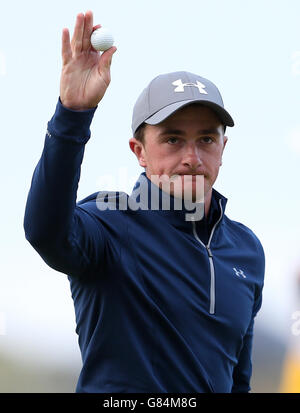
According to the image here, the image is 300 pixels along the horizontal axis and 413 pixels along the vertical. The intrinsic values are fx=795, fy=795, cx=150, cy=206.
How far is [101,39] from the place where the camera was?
→ 95.3 inches

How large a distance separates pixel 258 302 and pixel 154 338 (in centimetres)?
75

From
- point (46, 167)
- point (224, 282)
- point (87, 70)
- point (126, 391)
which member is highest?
point (87, 70)

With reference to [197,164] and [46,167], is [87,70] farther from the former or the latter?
[197,164]

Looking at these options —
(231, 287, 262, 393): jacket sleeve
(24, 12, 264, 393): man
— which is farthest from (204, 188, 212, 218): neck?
(231, 287, 262, 393): jacket sleeve

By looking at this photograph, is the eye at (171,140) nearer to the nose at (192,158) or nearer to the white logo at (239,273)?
the nose at (192,158)

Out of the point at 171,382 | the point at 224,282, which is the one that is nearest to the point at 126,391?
the point at 171,382

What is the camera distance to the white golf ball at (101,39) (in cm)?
241

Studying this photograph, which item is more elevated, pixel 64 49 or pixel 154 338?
pixel 64 49

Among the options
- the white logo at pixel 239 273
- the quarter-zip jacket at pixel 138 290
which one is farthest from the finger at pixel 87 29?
the white logo at pixel 239 273

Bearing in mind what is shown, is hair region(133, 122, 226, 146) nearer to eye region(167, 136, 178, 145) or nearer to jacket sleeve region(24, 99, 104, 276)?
eye region(167, 136, 178, 145)

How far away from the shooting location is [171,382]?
2.66 meters

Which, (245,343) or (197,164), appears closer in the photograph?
(197,164)

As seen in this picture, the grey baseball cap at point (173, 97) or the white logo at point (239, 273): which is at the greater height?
the grey baseball cap at point (173, 97)

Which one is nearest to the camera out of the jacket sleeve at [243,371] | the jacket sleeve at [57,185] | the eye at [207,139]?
the jacket sleeve at [57,185]
